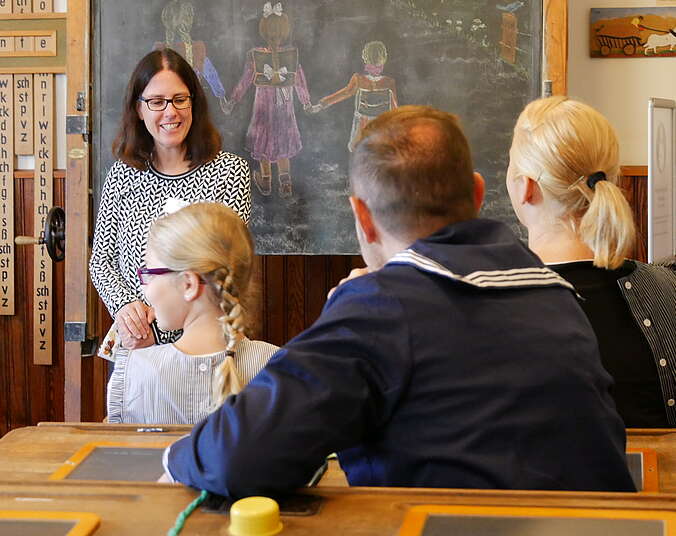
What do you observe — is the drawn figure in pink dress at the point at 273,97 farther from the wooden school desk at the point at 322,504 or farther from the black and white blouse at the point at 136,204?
the wooden school desk at the point at 322,504

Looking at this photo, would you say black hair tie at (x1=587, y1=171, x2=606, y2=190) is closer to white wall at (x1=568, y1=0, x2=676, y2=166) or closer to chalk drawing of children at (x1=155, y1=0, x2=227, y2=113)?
chalk drawing of children at (x1=155, y1=0, x2=227, y2=113)

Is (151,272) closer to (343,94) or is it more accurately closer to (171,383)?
(171,383)

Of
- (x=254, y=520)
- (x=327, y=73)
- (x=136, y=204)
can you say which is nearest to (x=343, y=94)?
(x=327, y=73)

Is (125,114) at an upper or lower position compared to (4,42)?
lower

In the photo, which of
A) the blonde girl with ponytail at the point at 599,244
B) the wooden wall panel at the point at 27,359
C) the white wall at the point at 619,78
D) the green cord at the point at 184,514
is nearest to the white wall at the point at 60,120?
the wooden wall panel at the point at 27,359

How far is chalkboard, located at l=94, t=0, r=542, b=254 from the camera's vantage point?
343cm

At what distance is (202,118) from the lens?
9.91 ft

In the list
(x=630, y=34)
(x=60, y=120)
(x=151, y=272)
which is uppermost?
(x=630, y=34)

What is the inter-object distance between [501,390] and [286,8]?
264 centimetres

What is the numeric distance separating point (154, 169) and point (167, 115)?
183 millimetres

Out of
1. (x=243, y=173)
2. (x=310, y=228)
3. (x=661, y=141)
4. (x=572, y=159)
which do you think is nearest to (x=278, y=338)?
(x=310, y=228)

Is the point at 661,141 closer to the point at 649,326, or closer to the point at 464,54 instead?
the point at 464,54

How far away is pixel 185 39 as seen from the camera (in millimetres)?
3545

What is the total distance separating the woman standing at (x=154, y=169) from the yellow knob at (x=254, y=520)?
1980 mm
